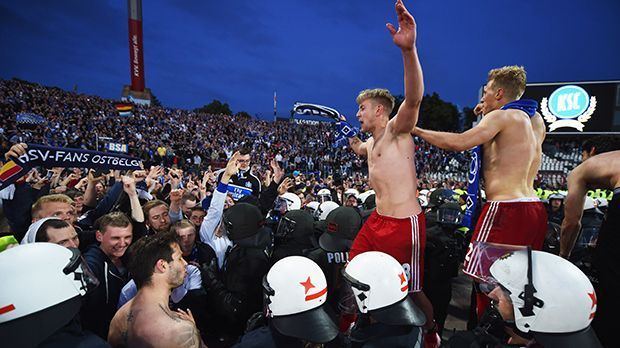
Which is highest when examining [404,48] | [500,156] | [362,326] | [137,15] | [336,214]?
[137,15]

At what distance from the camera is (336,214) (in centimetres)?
379

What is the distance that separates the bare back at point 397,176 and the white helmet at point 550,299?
1204mm

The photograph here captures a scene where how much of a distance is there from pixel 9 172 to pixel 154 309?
7.91ft

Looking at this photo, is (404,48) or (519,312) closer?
(519,312)

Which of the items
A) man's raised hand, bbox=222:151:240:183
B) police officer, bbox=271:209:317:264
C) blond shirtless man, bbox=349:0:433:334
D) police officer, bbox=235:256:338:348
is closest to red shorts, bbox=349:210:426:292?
blond shirtless man, bbox=349:0:433:334

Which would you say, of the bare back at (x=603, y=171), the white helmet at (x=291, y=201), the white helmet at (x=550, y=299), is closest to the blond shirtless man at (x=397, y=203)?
the white helmet at (x=550, y=299)

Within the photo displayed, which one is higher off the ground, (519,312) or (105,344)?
(519,312)

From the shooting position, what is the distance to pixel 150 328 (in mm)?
1959

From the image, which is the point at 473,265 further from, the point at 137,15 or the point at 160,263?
the point at 137,15

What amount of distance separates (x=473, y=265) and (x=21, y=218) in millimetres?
4871

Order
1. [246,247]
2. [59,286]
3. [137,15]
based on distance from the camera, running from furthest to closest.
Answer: [137,15]
[246,247]
[59,286]

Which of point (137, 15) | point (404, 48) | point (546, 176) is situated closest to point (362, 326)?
point (404, 48)

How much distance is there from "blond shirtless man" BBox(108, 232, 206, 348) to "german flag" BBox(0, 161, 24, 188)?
1872mm

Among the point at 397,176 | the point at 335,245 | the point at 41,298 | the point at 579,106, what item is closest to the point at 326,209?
the point at 335,245
